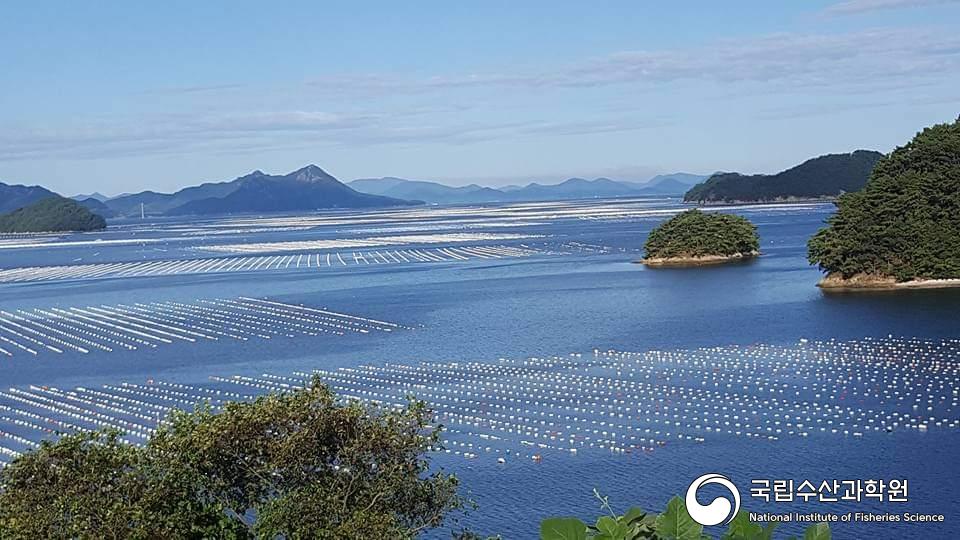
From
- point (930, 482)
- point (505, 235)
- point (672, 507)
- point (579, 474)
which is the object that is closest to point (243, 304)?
point (579, 474)

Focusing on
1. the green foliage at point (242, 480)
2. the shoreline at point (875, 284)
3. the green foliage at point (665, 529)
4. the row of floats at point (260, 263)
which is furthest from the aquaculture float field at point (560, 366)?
the green foliage at point (665, 529)

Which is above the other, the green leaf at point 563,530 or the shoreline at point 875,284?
the green leaf at point 563,530

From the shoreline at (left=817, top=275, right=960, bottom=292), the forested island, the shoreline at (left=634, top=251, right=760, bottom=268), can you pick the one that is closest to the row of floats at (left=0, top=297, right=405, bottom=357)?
the shoreline at (left=817, top=275, right=960, bottom=292)

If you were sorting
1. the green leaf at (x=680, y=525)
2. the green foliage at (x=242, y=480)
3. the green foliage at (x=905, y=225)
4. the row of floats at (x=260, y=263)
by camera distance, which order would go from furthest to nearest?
the row of floats at (x=260, y=263) < the green foliage at (x=905, y=225) < the green foliage at (x=242, y=480) < the green leaf at (x=680, y=525)

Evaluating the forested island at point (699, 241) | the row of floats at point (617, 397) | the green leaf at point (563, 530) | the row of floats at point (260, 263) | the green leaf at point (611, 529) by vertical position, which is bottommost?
the row of floats at point (617, 397)

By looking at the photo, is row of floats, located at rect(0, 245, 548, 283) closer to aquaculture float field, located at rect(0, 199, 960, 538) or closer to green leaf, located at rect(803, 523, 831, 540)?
aquaculture float field, located at rect(0, 199, 960, 538)

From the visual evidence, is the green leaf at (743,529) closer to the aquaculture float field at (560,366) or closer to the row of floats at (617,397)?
the aquaculture float field at (560,366)

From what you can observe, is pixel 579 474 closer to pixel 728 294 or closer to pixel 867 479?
pixel 867 479
